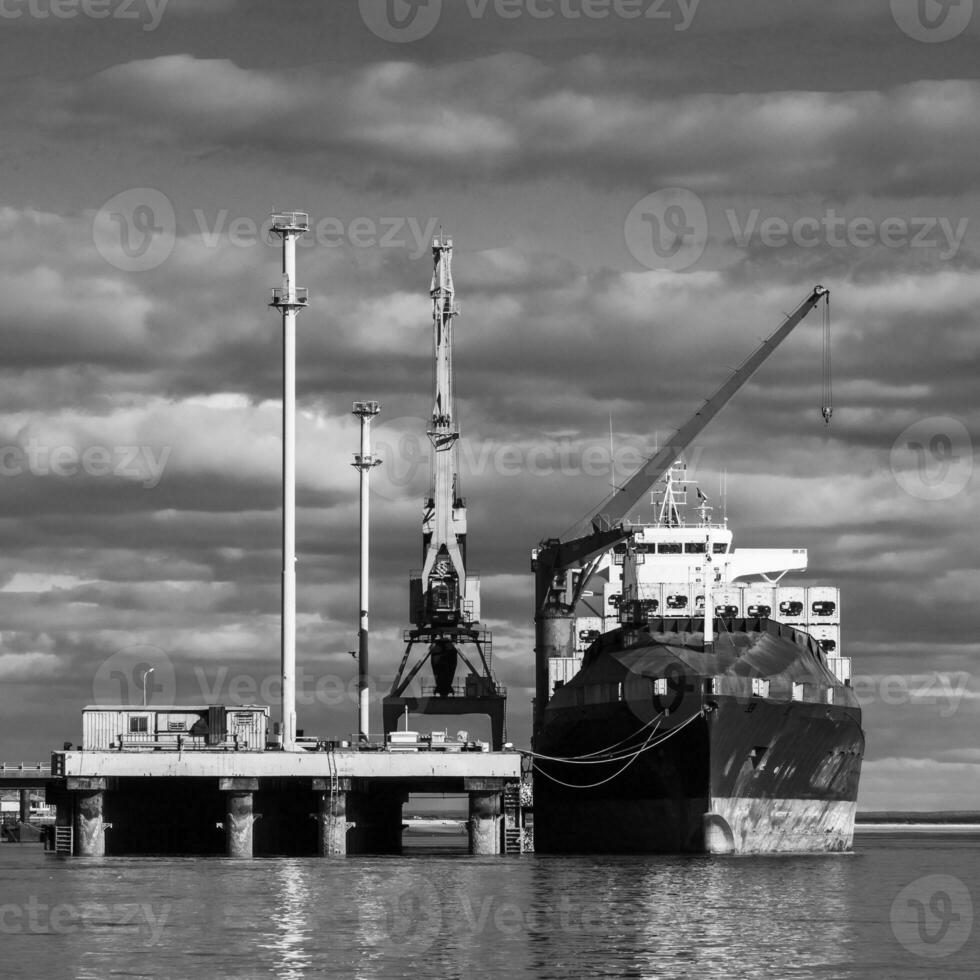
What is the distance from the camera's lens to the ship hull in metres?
97.6

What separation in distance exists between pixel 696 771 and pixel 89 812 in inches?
1198

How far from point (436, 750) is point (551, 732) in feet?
22.0

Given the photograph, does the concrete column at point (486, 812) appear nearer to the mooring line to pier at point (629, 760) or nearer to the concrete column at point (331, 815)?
the mooring line to pier at point (629, 760)

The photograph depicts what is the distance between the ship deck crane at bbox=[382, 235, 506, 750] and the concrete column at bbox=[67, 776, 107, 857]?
977 inches

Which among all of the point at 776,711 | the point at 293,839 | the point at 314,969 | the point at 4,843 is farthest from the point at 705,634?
the point at 4,843

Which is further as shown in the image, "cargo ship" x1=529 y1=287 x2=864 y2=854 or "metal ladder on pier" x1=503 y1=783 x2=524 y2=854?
"metal ladder on pier" x1=503 y1=783 x2=524 y2=854

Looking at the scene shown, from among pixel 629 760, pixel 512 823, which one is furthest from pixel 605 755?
pixel 512 823

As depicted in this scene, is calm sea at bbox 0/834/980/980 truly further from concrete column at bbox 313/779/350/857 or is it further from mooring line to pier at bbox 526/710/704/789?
concrete column at bbox 313/779/350/857

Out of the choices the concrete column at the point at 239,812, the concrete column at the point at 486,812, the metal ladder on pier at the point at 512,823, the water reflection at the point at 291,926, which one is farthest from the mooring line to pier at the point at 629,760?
the water reflection at the point at 291,926

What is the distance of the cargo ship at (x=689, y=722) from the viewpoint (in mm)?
98062

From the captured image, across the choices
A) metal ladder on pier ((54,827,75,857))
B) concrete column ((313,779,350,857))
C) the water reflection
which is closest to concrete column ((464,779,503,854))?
concrete column ((313,779,350,857))

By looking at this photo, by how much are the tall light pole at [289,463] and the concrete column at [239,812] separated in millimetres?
4007

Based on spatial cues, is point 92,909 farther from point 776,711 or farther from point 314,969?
point 776,711

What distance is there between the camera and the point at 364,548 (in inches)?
5389
